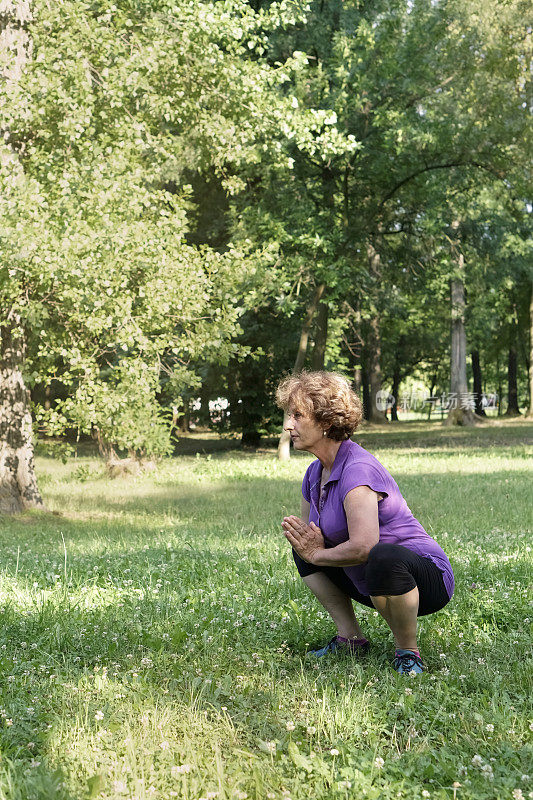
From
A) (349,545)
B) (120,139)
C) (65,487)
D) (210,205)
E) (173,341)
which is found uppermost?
(210,205)

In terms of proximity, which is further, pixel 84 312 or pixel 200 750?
pixel 84 312

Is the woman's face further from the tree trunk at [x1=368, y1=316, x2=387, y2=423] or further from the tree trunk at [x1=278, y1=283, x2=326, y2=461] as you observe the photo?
the tree trunk at [x1=368, y1=316, x2=387, y2=423]

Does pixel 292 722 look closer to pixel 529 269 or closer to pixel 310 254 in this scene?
pixel 310 254

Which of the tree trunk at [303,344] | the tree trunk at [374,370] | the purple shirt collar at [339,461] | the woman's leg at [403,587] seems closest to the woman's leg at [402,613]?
the woman's leg at [403,587]

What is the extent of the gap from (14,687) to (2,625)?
1.26m

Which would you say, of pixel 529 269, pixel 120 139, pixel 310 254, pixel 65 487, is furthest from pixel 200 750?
pixel 529 269

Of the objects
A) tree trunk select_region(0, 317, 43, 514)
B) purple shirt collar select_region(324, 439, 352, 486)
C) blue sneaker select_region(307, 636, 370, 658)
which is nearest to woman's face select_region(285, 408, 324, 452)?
purple shirt collar select_region(324, 439, 352, 486)

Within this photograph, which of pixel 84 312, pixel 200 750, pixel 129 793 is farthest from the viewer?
pixel 84 312

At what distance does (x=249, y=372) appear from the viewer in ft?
89.9

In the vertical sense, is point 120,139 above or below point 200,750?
above

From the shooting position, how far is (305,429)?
465cm

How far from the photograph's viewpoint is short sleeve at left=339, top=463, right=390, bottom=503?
4.40 m

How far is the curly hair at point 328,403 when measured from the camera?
15.2ft

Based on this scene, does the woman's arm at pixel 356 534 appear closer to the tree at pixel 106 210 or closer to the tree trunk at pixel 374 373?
the tree at pixel 106 210
